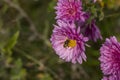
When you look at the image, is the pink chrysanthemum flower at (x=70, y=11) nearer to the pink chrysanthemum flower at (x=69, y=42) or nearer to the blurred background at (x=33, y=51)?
the pink chrysanthemum flower at (x=69, y=42)

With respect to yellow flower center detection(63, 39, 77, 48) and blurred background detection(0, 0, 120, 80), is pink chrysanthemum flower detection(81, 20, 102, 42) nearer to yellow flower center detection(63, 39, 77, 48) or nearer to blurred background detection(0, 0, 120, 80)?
yellow flower center detection(63, 39, 77, 48)

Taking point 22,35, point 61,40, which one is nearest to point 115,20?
point 22,35

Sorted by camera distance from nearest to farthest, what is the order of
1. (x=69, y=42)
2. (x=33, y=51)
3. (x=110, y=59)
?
(x=110, y=59), (x=69, y=42), (x=33, y=51)

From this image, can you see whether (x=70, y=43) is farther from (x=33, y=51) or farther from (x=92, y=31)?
(x=33, y=51)

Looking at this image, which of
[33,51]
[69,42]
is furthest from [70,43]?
[33,51]

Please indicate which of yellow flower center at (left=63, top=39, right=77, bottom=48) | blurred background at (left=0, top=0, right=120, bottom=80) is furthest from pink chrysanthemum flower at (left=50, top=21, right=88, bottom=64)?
blurred background at (left=0, top=0, right=120, bottom=80)

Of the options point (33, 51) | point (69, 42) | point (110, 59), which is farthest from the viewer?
point (33, 51)

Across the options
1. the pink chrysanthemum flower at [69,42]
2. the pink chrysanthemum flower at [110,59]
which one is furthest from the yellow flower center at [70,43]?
the pink chrysanthemum flower at [110,59]
